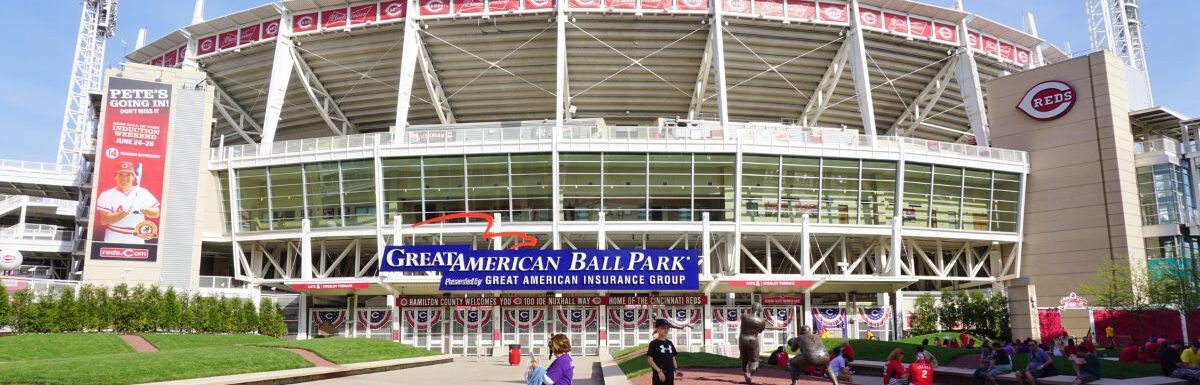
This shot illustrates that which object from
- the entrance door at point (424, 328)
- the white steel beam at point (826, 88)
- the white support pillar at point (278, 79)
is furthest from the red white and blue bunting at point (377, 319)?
the white steel beam at point (826, 88)

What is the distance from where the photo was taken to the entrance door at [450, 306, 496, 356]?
44.0 m

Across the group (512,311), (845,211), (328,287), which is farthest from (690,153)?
(328,287)

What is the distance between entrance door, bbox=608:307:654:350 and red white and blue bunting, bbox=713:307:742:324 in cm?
366

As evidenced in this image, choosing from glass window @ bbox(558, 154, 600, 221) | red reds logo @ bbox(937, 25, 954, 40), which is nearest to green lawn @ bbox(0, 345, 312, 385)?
glass window @ bbox(558, 154, 600, 221)

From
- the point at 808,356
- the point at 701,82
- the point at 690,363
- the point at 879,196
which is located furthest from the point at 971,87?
the point at 808,356

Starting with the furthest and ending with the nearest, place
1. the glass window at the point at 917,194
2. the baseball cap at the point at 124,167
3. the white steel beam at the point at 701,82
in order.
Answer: the white steel beam at the point at 701,82, the glass window at the point at 917,194, the baseball cap at the point at 124,167

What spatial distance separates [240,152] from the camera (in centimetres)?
4672

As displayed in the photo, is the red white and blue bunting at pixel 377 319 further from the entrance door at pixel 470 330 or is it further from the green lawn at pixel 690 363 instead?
the green lawn at pixel 690 363

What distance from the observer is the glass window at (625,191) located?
144 feet

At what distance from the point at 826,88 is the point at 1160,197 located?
19637 millimetres

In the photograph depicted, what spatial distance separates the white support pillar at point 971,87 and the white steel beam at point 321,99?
3918 cm

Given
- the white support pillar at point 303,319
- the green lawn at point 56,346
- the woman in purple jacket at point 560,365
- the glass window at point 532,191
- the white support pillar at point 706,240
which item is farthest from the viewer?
the white support pillar at point 303,319

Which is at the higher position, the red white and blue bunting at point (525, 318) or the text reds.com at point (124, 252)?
the text reds.com at point (124, 252)

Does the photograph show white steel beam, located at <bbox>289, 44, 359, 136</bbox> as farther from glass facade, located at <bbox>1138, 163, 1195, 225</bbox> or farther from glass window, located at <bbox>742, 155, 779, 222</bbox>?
glass facade, located at <bbox>1138, 163, 1195, 225</bbox>
